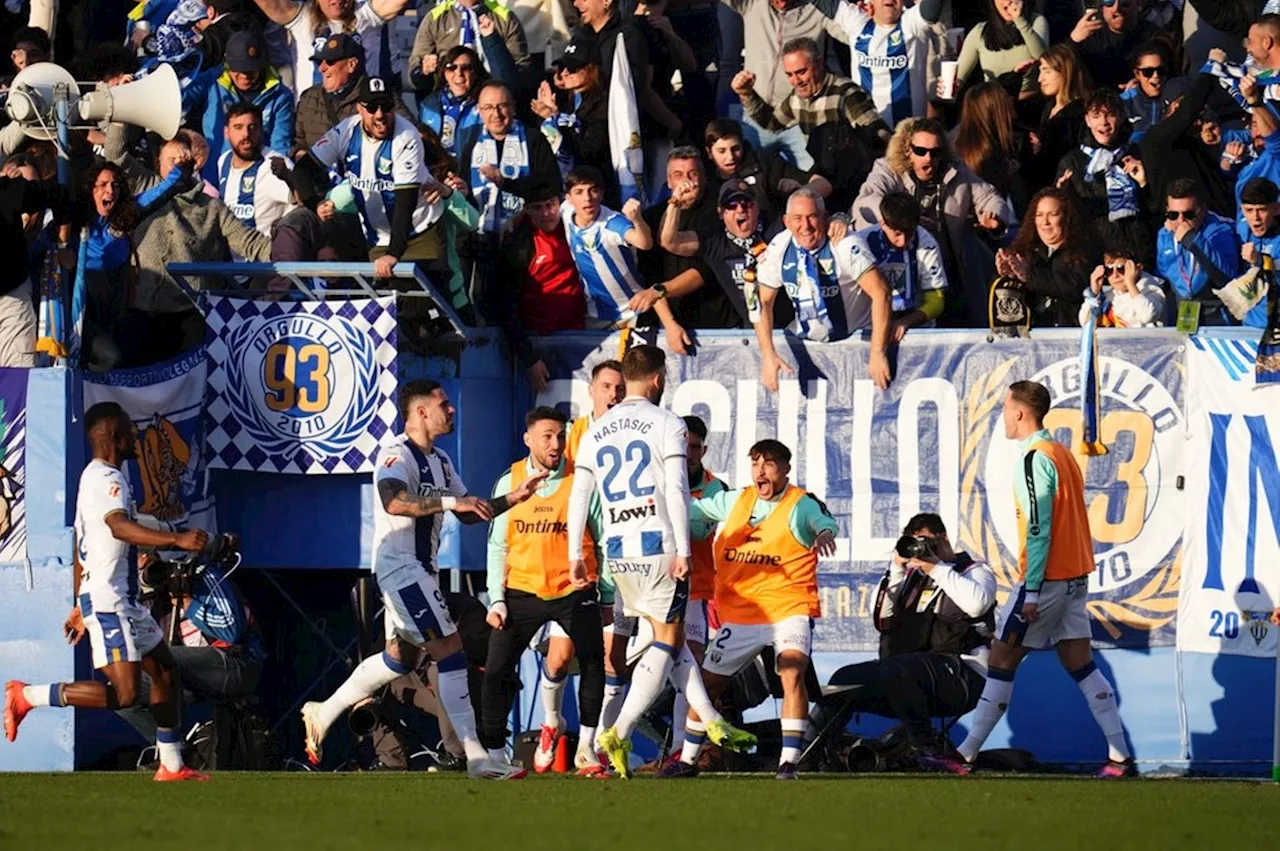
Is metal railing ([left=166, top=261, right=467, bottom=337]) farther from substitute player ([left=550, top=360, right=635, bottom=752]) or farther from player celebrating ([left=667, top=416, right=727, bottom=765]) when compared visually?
player celebrating ([left=667, top=416, right=727, bottom=765])

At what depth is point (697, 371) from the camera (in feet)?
50.9

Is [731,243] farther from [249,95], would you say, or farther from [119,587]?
[119,587]

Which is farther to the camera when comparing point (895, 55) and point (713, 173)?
point (895, 55)

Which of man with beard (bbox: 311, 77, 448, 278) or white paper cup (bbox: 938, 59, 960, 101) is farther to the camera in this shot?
white paper cup (bbox: 938, 59, 960, 101)

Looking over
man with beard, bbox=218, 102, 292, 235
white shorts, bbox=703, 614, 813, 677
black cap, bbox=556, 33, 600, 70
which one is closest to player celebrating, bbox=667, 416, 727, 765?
white shorts, bbox=703, 614, 813, 677

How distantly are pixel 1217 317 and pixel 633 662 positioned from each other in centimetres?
424

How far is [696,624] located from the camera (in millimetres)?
13773

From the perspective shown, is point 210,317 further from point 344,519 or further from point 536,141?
point 536,141

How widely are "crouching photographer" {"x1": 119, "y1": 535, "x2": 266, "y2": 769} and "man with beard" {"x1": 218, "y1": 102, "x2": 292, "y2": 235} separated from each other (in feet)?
9.95

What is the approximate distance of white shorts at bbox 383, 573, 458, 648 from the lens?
12.8 meters

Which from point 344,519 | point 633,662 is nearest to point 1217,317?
point 633,662

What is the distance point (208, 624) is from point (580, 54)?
5048 millimetres

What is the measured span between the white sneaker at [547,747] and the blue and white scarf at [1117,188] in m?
A: 5.15

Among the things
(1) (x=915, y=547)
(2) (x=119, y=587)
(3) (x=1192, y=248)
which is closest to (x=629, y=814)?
(2) (x=119, y=587)
